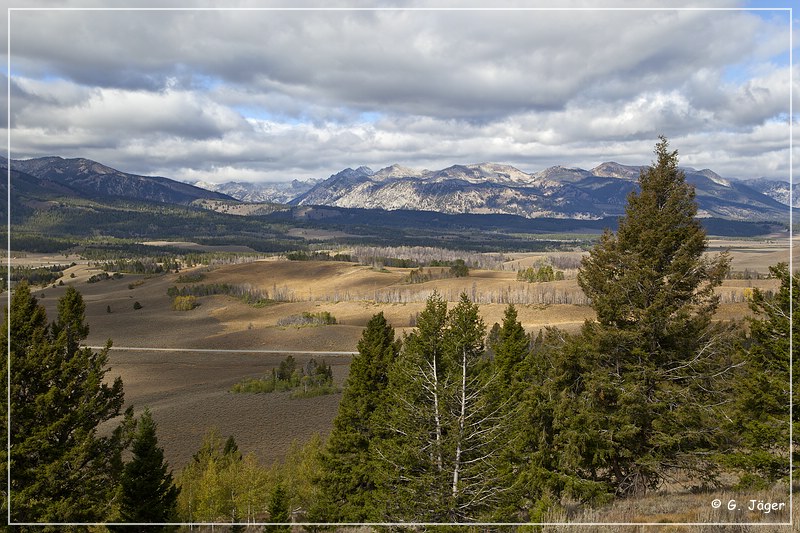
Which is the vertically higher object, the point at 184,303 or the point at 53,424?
the point at 53,424

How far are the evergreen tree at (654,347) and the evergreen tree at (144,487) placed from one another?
16025 millimetres

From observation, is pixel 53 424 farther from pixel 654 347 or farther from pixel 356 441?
pixel 654 347

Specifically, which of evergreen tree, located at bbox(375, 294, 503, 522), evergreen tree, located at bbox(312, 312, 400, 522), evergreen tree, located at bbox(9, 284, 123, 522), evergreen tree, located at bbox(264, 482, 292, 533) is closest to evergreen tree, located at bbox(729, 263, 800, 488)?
evergreen tree, located at bbox(375, 294, 503, 522)

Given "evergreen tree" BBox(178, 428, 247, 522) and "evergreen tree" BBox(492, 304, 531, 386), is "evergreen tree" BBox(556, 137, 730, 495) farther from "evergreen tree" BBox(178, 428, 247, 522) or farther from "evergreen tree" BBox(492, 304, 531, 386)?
"evergreen tree" BBox(178, 428, 247, 522)

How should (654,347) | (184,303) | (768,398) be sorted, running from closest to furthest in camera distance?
(654,347), (768,398), (184,303)

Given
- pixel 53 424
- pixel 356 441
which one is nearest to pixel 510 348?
pixel 356 441

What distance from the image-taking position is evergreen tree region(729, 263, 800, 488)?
16125 millimetres

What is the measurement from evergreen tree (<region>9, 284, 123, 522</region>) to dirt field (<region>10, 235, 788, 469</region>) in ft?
76.0

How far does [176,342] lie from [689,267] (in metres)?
104

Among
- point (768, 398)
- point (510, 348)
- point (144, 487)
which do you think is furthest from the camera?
point (510, 348)

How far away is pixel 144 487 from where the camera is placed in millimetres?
20719

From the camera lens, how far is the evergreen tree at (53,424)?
16.7 metres

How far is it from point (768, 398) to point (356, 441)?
1545 cm

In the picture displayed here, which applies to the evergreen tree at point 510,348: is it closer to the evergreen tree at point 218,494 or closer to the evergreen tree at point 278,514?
the evergreen tree at point 278,514
